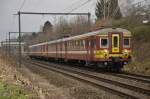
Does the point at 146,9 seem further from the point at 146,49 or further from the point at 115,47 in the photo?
the point at 115,47

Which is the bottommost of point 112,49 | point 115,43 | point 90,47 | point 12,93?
point 12,93

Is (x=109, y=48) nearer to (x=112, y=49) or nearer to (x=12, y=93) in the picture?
(x=112, y=49)

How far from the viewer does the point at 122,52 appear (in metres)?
31.2

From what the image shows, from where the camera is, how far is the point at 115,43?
31312 mm

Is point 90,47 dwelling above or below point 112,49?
above

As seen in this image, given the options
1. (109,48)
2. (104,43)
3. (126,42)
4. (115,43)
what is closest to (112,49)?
(109,48)

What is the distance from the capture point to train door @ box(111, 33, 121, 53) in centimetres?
3111

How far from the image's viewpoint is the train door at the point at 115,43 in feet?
102

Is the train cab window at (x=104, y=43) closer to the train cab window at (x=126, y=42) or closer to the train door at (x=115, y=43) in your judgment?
the train door at (x=115, y=43)

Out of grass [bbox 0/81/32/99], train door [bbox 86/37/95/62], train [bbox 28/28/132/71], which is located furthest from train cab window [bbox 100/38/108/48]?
grass [bbox 0/81/32/99]

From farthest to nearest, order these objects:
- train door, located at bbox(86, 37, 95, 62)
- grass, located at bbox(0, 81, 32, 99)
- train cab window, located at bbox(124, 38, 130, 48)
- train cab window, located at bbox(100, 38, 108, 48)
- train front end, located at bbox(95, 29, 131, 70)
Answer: train door, located at bbox(86, 37, 95, 62)
train cab window, located at bbox(124, 38, 130, 48)
train cab window, located at bbox(100, 38, 108, 48)
train front end, located at bbox(95, 29, 131, 70)
grass, located at bbox(0, 81, 32, 99)

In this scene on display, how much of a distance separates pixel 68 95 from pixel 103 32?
44.9 ft

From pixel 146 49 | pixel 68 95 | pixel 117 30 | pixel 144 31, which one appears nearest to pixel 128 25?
pixel 144 31

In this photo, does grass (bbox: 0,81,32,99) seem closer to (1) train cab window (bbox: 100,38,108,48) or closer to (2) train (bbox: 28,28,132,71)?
(2) train (bbox: 28,28,132,71)
